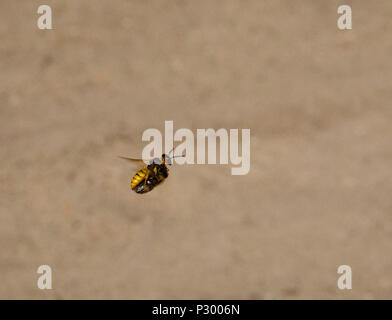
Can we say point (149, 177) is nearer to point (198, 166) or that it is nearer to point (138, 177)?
point (138, 177)

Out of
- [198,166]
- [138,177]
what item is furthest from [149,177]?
[198,166]

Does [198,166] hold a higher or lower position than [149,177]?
higher

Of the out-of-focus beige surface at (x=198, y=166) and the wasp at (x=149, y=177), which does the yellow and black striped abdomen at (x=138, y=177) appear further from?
the out-of-focus beige surface at (x=198, y=166)

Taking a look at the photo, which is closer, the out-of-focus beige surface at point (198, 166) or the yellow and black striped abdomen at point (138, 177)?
the yellow and black striped abdomen at point (138, 177)

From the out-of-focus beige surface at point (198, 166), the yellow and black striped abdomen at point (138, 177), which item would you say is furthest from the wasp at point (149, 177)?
the out-of-focus beige surface at point (198, 166)

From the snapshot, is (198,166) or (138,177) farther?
(198,166)

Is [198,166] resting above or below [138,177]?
above

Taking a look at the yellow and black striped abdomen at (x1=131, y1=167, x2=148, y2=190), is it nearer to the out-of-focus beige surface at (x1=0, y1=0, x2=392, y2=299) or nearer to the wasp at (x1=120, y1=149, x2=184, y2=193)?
the wasp at (x1=120, y1=149, x2=184, y2=193)

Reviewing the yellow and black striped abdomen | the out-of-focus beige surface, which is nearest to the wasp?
the yellow and black striped abdomen
